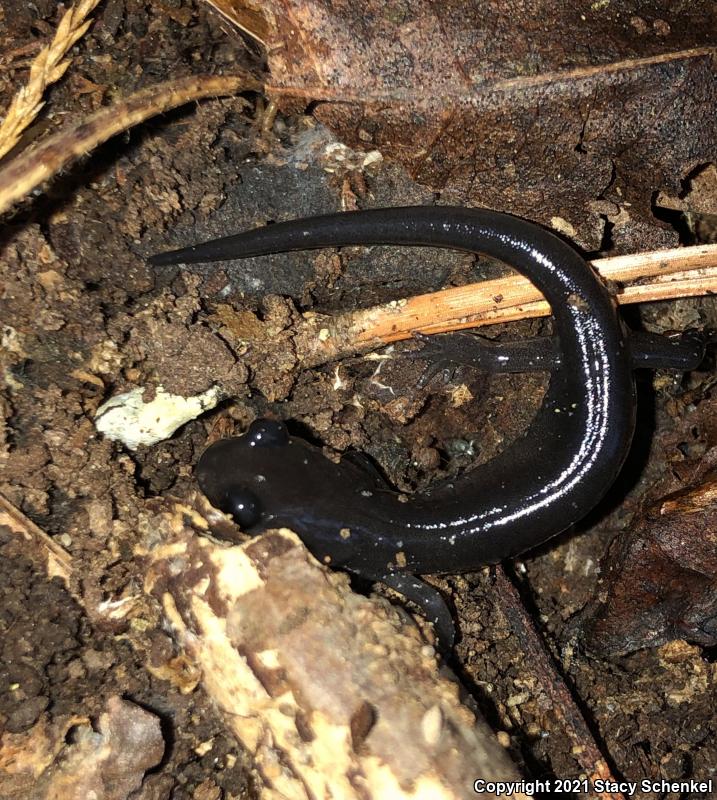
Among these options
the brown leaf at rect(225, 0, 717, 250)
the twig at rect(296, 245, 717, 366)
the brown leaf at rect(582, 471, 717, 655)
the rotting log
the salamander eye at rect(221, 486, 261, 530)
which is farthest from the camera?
the twig at rect(296, 245, 717, 366)

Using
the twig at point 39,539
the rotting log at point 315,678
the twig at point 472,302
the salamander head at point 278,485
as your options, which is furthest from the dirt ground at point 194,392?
the rotting log at point 315,678

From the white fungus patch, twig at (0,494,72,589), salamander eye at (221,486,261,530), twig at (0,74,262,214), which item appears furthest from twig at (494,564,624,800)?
twig at (0,74,262,214)

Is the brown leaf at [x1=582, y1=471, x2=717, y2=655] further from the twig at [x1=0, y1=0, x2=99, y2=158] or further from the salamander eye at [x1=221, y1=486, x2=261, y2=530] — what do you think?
the twig at [x1=0, y1=0, x2=99, y2=158]

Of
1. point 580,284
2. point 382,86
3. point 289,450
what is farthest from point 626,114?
point 289,450

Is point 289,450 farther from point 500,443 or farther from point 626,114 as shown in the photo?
point 626,114

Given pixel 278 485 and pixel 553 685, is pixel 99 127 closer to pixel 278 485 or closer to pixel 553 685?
pixel 278 485

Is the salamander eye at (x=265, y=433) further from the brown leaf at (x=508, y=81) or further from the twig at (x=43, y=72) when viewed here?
the twig at (x=43, y=72)

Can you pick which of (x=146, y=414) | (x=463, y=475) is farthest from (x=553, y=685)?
(x=146, y=414)
